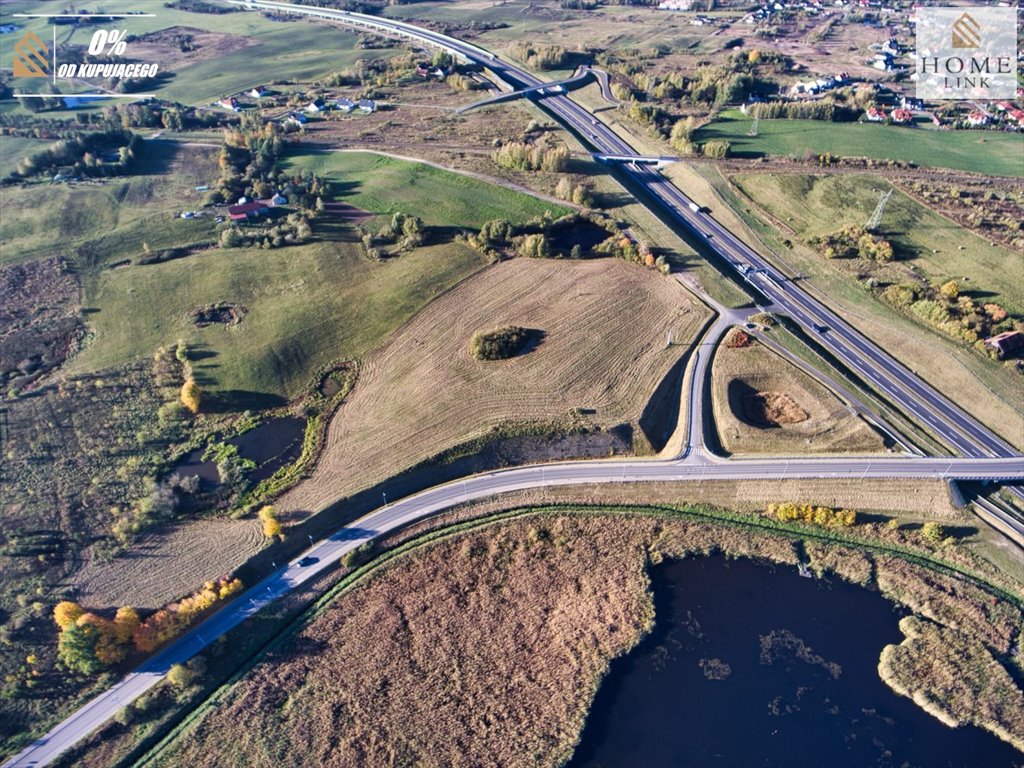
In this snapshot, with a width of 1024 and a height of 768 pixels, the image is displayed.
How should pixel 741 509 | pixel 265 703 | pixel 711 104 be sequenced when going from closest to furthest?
pixel 265 703, pixel 741 509, pixel 711 104

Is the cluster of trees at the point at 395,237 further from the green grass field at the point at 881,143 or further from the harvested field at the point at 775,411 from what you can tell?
the green grass field at the point at 881,143

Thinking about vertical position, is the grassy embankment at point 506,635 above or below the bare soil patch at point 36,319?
below

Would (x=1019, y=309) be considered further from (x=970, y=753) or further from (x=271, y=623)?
(x=271, y=623)

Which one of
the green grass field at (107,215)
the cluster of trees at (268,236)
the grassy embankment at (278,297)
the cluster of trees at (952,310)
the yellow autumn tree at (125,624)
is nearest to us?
the yellow autumn tree at (125,624)

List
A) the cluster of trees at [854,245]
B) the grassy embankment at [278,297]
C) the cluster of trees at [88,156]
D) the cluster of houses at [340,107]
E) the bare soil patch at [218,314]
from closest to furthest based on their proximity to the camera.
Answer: the grassy embankment at [278,297]
the bare soil patch at [218,314]
the cluster of trees at [854,245]
the cluster of trees at [88,156]
the cluster of houses at [340,107]

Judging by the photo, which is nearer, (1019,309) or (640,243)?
(1019,309)

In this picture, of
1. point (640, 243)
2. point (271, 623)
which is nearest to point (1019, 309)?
point (640, 243)

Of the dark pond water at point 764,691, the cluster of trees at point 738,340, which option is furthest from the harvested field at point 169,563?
the cluster of trees at point 738,340
